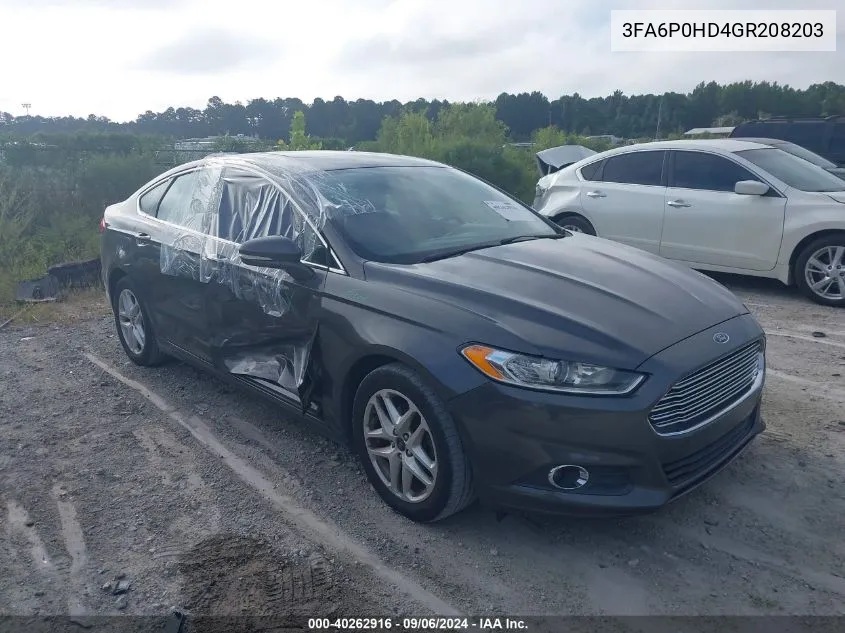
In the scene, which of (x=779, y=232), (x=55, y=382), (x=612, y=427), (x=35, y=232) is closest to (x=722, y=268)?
(x=779, y=232)

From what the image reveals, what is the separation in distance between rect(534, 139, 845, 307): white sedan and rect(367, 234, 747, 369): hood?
147 inches

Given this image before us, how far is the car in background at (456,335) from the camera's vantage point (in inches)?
113

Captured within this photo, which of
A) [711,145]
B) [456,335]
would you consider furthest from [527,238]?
[711,145]

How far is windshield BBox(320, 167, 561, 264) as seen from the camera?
12.4 ft

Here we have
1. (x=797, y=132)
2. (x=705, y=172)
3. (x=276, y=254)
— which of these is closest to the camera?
(x=276, y=254)

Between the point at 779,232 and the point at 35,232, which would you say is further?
the point at 35,232

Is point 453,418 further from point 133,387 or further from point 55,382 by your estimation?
point 55,382

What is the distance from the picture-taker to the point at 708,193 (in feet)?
24.6

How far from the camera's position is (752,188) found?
6.99m

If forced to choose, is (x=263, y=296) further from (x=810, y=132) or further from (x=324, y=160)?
(x=810, y=132)

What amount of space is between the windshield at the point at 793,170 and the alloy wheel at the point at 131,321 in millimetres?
6057

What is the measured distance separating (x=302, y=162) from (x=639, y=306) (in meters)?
2.32

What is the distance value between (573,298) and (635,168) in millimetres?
5515

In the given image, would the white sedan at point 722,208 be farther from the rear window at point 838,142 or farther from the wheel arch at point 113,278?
the rear window at point 838,142
